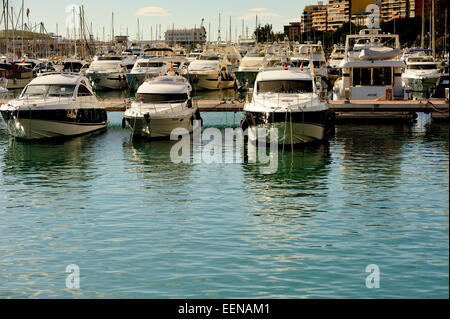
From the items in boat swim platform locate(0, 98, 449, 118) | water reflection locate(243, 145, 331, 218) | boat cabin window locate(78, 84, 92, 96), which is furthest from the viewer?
boat swim platform locate(0, 98, 449, 118)

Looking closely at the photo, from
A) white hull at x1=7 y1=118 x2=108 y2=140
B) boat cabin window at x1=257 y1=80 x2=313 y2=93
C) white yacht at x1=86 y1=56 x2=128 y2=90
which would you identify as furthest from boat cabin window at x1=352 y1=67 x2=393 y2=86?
white yacht at x1=86 y1=56 x2=128 y2=90

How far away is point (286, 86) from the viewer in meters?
29.8

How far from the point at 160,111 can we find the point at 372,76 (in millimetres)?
12286

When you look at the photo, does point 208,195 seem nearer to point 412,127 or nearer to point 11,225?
point 11,225

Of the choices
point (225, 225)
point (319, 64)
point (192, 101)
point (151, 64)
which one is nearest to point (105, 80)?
point (151, 64)

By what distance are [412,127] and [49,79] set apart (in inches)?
696

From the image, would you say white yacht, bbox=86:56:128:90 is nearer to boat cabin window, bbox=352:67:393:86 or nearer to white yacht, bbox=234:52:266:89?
white yacht, bbox=234:52:266:89

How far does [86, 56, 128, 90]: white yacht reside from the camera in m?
64.3

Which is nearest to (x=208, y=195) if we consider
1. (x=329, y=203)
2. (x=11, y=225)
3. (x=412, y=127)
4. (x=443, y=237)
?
(x=329, y=203)

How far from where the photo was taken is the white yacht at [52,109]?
31375mm

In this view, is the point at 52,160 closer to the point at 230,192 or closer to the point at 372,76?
the point at 230,192

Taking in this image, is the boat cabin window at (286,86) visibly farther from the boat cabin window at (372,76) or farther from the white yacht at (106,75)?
the white yacht at (106,75)

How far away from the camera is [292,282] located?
13039 mm

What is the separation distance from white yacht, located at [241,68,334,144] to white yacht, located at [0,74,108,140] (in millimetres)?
8355
